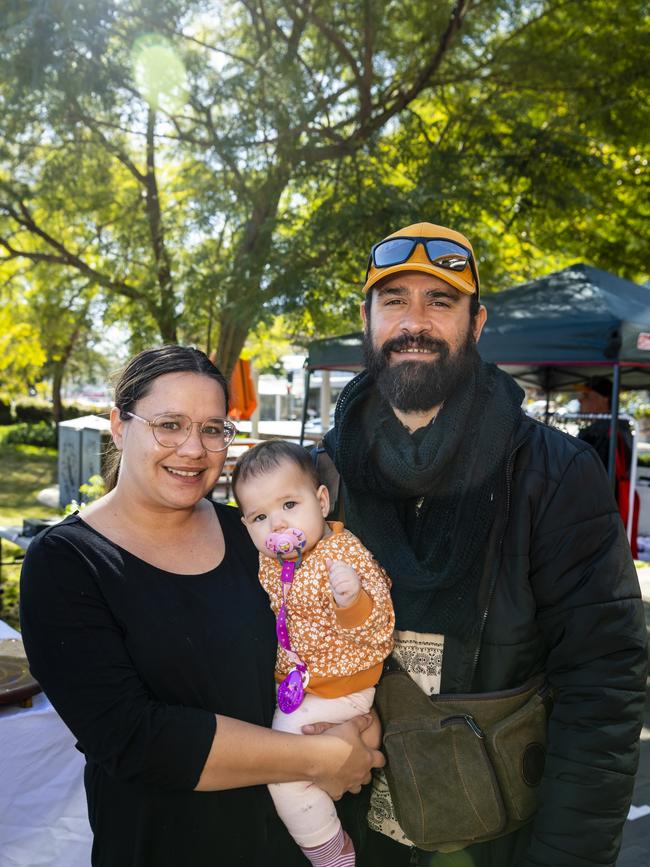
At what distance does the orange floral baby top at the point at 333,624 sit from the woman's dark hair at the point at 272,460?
0.26 metres

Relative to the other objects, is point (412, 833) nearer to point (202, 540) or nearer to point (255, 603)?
point (255, 603)

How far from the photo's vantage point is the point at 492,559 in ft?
5.81

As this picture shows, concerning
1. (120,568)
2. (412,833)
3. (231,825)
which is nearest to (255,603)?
(120,568)

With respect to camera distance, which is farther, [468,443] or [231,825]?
[468,443]

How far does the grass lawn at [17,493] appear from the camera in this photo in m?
7.35

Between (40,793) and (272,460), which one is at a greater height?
(272,460)

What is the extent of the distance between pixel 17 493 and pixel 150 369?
13013 millimetres

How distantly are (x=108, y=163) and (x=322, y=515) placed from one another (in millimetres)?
8471

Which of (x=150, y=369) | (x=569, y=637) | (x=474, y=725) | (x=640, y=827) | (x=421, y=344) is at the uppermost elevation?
(x=421, y=344)

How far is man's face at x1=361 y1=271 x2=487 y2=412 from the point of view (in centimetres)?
201

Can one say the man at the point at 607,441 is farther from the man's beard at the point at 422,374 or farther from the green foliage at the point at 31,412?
the green foliage at the point at 31,412

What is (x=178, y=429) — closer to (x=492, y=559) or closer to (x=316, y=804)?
(x=492, y=559)

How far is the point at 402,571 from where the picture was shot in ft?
6.10

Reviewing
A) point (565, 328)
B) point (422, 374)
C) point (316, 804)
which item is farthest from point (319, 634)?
point (565, 328)
